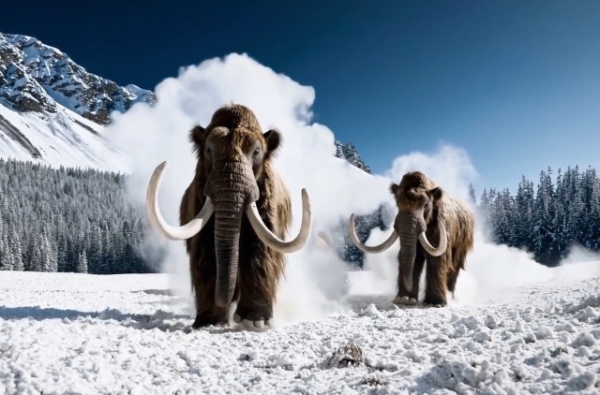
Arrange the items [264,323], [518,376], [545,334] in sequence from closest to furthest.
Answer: [518,376] → [545,334] → [264,323]

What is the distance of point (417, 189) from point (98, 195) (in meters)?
132

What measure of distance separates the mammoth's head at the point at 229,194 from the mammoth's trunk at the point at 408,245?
4543 mm

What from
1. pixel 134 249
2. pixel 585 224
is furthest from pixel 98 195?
pixel 585 224

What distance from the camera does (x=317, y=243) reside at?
49.0ft

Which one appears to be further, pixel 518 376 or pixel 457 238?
pixel 457 238

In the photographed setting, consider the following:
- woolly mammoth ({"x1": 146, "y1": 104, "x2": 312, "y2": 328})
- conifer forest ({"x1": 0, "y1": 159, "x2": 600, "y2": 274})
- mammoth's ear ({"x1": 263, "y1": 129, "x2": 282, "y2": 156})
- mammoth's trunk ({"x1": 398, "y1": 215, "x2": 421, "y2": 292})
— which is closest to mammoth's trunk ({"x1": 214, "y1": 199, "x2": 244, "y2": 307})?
woolly mammoth ({"x1": 146, "y1": 104, "x2": 312, "y2": 328})

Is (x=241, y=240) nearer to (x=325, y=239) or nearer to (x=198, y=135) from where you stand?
(x=198, y=135)

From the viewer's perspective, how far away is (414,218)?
32.4ft

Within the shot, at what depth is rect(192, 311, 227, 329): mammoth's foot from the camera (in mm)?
5879

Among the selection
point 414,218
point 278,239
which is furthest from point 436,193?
point 278,239

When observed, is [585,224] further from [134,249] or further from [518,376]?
[134,249]

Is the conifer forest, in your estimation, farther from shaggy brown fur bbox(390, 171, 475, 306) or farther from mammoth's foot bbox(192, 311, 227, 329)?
mammoth's foot bbox(192, 311, 227, 329)

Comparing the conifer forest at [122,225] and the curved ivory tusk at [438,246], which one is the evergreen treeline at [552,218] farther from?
the curved ivory tusk at [438,246]

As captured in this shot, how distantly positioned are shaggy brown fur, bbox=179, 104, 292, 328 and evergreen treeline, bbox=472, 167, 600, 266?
57.6m
